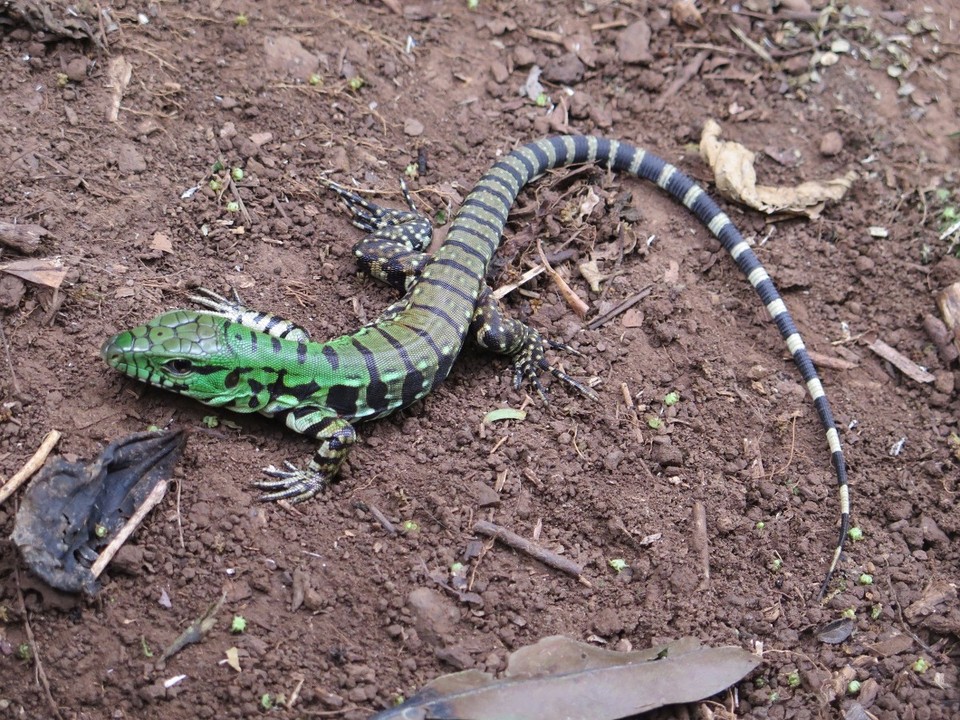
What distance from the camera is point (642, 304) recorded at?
7.64 metres

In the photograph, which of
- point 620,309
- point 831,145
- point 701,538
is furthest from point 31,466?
point 831,145

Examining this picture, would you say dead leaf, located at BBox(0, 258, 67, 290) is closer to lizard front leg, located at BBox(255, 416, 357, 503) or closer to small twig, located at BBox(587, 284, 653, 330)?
lizard front leg, located at BBox(255, 416, 357, 503)

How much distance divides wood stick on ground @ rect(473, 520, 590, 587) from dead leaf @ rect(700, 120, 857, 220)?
15.3ft

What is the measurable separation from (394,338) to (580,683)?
3169 millimetres

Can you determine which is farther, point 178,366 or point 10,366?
point 178,366

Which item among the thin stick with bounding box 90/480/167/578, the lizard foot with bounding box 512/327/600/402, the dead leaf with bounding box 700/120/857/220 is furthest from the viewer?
the dead leaf with bounding box 700/120/857/220

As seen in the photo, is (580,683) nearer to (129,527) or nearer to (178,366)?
(129,527)

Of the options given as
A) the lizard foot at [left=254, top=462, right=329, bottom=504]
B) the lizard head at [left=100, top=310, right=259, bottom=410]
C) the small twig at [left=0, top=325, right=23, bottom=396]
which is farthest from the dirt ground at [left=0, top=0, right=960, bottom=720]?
the lizard head at [left=100, top=310, right=259, bottom=410]

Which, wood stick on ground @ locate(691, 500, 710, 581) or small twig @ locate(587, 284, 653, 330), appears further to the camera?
small twig @ locate(587, 284, 653, 330)

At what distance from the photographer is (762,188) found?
8672mm

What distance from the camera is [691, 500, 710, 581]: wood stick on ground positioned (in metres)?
6.11

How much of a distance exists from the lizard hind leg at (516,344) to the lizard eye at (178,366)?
2.50 metres

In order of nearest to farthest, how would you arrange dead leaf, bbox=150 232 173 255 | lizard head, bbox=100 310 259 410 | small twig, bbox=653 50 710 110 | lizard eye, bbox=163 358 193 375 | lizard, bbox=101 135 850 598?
lizard head, bbox=100 310 259 410
lizard eye, bbox=163 358 193 375
lizard, bbox=101 135 850 598
dead leaf, bbox=150 232 173 255
small twig, bbox=653 50 710 110

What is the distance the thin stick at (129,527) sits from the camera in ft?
16.9
